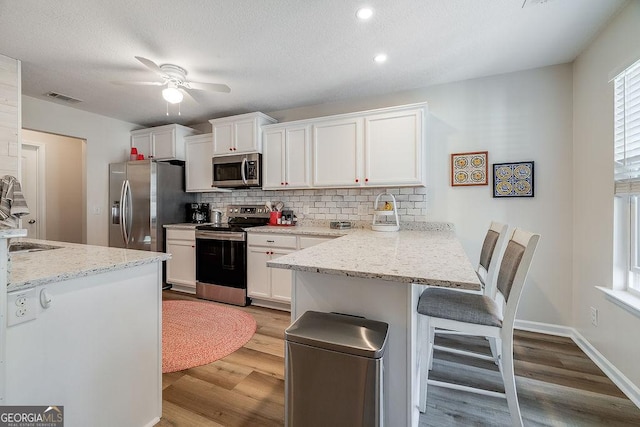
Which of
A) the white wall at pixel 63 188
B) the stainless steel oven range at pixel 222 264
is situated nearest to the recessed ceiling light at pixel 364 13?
the stainless steel oven range at pixel 222 264

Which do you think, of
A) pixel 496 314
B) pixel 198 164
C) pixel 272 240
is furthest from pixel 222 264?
pixel 496 314

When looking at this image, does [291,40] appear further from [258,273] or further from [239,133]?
[258,273]

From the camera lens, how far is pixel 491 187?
2762 millimetres

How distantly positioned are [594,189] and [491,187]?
750mm

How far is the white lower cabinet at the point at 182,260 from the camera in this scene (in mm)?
3639

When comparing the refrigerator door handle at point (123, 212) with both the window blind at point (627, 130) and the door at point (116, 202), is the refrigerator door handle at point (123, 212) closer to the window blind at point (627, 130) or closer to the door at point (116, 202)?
the door at point (116, 202)

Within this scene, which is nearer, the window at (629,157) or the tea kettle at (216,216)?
the window at (629,157)

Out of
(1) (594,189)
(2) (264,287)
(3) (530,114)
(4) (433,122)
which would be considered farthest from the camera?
(2) (264,287)

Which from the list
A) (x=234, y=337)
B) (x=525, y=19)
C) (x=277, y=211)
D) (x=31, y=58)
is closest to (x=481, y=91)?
(x=525, y=19)

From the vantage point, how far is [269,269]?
124 inches

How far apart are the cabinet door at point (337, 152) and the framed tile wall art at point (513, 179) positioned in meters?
1.37

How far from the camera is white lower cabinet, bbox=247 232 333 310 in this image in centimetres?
Answer: 304

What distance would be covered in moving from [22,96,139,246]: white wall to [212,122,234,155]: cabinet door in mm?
1679

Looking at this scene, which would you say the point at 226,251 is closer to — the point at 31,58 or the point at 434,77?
the point at 31,58
